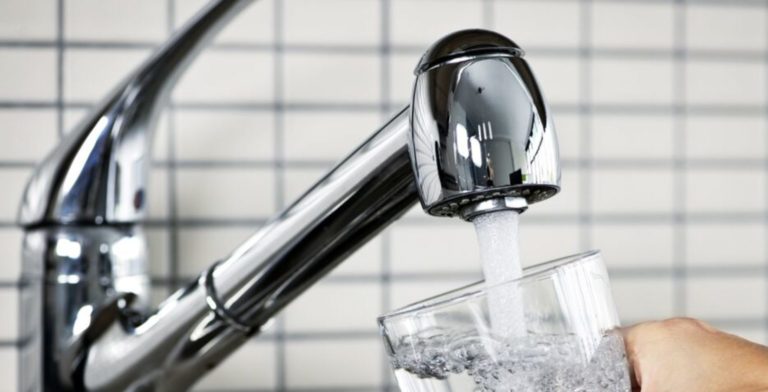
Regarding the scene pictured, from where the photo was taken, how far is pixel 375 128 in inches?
31.4

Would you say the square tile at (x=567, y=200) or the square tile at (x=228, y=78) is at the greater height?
the square tile at (x=228, y=78)

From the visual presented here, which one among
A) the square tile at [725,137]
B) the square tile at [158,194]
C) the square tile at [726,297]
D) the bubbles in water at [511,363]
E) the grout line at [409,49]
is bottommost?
the square tile at [726,297]

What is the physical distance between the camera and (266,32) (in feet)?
2.57

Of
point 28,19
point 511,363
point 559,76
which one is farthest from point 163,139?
point 511,363

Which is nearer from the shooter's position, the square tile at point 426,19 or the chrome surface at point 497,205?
the chrome surface at point 497,205

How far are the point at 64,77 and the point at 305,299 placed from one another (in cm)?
28

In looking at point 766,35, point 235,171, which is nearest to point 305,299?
point 235,171

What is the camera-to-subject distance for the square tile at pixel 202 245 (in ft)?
2.54

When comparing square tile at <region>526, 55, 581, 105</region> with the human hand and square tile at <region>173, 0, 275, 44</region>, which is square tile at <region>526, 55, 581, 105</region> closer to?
square tile at <region>173, 0, 275, 44</region>

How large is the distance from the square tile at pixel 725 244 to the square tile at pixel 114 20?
1.71ft

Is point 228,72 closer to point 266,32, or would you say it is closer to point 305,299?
point 266,32

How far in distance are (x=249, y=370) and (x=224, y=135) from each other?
0.67 ft

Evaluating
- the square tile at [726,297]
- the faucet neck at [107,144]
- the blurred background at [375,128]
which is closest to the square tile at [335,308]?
the blurred background at [375,128]

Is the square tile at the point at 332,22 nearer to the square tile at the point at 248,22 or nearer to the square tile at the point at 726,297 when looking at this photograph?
the square tile at the point at 248,22
